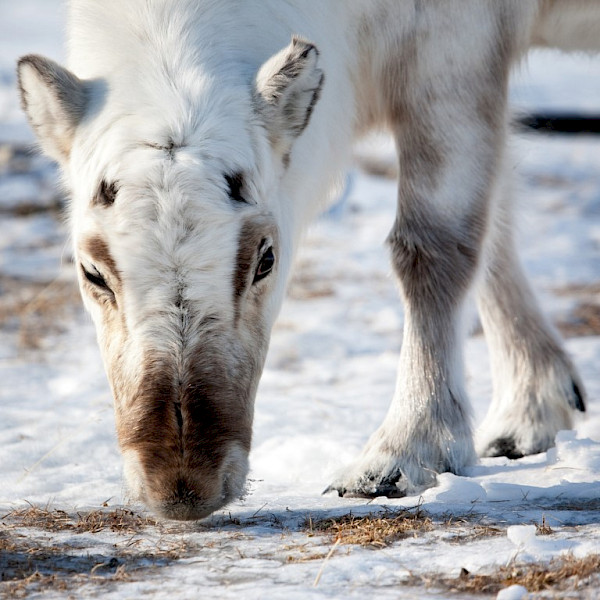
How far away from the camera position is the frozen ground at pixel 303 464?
3111 mm

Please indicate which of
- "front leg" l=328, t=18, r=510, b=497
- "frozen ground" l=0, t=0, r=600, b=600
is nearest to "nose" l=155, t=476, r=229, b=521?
"frozen ground" l=0, t=0, r=600, b=600

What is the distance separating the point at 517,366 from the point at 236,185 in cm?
240

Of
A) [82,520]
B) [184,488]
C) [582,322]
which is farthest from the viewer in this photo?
[582,322]

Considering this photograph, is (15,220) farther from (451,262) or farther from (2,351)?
(451,262)

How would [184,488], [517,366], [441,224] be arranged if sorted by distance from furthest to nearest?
[517,366] < [441,224] < [184,488]

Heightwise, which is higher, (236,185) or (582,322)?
(236,185)

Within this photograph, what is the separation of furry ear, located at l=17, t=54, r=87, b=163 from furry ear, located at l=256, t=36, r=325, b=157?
0.64 m

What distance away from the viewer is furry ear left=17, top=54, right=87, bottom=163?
3.64 m

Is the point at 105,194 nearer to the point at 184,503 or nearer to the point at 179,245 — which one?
the point at 179,245

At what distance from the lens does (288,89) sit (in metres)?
3.73

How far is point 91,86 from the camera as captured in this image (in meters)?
3.78

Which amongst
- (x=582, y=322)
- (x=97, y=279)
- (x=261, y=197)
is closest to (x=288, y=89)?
(x=261, y=197)

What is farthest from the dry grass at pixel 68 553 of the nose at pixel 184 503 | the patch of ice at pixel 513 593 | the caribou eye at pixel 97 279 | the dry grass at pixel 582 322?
the dry grass at pixel 582 322

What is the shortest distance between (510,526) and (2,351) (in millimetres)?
4555
